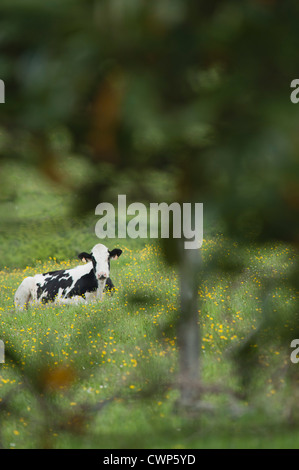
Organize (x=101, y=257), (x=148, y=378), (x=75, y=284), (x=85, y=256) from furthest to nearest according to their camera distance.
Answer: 1. (x=75, y=284)
2. (x=101, y=257)
3. (x=85, y=256)
4. (x=148, y=378)

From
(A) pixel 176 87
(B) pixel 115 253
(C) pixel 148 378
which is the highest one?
(B) pixel 115 253

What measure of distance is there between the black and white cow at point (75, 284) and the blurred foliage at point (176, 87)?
678 centimetres

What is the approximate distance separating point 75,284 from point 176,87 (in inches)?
298

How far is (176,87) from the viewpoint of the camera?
0.82m

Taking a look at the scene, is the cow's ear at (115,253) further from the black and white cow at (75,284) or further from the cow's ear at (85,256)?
the cow's ear at (85,256)

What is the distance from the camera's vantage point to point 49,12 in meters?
0.76

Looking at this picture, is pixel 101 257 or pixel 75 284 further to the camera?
pixel 75 284

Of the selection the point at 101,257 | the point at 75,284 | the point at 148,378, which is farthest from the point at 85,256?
the point at 148,378

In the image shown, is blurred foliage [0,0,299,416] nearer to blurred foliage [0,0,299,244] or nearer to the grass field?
blurred foliage [0,0,299,244]

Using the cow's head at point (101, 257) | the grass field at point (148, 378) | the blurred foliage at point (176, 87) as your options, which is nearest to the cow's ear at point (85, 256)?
the cow's head at point (101, 257)

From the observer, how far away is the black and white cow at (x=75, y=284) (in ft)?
25.9

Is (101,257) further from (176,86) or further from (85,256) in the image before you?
(176,86)

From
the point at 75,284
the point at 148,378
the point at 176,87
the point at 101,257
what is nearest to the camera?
the point at 176,87

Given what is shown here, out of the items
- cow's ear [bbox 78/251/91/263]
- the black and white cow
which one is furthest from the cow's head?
cow's ear [bbox 78/251/91/263]
